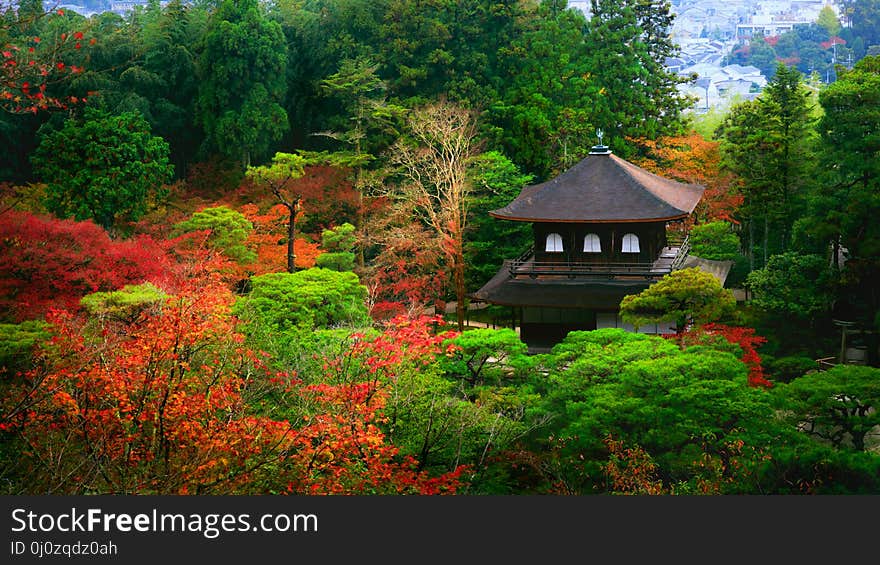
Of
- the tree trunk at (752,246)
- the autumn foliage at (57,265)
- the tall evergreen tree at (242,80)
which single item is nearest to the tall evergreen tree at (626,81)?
the tree trunk at (752,246)

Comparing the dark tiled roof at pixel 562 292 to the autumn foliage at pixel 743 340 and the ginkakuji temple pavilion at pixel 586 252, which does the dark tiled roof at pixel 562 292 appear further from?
the autumn foliage at pixel 743 340

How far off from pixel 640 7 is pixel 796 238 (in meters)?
12.7

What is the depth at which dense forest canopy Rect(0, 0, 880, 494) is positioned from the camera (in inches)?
595

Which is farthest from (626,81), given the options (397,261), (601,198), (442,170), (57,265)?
(57,265)

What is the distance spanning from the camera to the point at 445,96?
3481cm

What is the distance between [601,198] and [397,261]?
629 cm

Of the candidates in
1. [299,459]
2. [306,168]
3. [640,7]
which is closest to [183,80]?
[306,168]

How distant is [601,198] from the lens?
86.3ft

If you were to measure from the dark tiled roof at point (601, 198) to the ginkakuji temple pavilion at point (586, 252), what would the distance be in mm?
25

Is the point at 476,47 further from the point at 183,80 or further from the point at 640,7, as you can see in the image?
the point at 183,80

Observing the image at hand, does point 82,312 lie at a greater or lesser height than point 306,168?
lesser

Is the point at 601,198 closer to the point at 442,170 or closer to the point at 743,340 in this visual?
the point at 442,170

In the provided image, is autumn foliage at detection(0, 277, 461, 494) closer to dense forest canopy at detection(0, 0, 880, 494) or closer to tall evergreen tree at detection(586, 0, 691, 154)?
dense forest canopy at detection(0, 0, 880, 494)

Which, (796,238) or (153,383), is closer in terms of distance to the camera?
(153,383)
